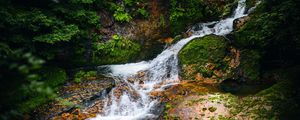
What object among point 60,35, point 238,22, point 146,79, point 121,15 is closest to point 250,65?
point 238,22

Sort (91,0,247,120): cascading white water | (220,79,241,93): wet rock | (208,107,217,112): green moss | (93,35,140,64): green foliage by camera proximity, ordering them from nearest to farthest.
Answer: (208,107,217,112): green moss
(91,0,247,120): cascading white water
(220,79,241,93): wet rock
(93,35,140,64): green foliage

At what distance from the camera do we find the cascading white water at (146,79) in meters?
8.95

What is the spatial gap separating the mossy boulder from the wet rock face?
3106mm

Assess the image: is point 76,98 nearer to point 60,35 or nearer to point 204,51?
point 60,35

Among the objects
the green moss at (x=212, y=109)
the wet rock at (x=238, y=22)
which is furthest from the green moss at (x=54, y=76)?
the wet rock at (x=238, y=22)

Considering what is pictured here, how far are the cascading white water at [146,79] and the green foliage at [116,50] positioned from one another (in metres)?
0.48

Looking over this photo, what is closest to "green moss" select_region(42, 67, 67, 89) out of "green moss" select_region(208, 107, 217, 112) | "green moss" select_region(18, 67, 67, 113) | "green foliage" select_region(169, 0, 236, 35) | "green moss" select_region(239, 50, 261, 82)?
"green moss" select_region(18, 67, 67, 113)

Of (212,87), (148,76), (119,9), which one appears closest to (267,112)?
(212,87)

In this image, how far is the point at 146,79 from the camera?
11.1 m

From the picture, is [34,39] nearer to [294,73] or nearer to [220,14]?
[294,73]

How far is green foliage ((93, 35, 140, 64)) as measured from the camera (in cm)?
1253

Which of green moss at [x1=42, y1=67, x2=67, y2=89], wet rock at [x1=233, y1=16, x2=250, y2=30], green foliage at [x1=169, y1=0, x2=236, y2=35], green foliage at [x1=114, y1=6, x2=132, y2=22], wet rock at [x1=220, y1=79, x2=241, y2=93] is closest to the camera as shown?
wet rock at [x1=220, y1=79, x2=241, y2=93]

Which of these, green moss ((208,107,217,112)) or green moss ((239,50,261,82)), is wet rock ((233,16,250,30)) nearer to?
green moss ((239,50,261,82))

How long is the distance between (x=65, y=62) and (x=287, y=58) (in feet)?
27.9
